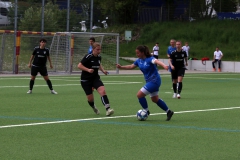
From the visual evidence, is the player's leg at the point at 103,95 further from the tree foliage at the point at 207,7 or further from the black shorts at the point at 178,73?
the tree foliage at the point at 207,7

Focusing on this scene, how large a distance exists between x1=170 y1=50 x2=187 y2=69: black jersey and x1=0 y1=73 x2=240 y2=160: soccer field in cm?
185

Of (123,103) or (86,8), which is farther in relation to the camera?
(86,8)

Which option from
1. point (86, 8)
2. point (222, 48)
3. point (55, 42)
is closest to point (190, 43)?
point (222, 48)

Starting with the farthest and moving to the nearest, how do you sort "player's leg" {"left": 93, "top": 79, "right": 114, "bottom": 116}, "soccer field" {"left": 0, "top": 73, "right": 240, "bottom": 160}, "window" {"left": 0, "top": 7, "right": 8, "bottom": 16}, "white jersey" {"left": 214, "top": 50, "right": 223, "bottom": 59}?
"white jersey" {"left": 214, "top": 50, "right": 223, "bottom": 59} < "window" {"left": 0, "top": 7, "right": 8, "bottom": 16} < "player's leg" {"left": 93, "top": 79, "right": 114, "bottom": 116} < "soccer field" {"left": 0, "top": 73, "right": 240, "bottom": 160}

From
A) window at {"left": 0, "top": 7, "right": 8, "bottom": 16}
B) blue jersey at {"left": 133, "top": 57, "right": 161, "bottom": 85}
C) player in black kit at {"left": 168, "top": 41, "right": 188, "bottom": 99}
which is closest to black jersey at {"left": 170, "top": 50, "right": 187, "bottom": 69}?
player in black kit at {"left": 168, "top": 41, "right": 188, "bottom": 99}

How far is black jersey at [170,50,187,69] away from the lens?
2147cm

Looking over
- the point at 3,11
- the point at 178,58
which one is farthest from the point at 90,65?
the point at 3,11

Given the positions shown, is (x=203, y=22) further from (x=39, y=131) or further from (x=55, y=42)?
(x=39, y=131)

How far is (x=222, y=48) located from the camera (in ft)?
168

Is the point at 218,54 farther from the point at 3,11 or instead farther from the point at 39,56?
the point at 39,56

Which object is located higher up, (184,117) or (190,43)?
(190,43)

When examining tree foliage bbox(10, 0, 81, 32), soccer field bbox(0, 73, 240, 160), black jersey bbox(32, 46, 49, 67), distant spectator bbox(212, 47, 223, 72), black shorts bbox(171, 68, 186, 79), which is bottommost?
soccer field bbox(0, 73, 240, 160)

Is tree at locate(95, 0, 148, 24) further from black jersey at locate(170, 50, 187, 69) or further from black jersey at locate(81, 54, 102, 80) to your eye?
black jersey at locate(81, 54, 102, 80)

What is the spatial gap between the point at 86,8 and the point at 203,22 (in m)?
17.9
